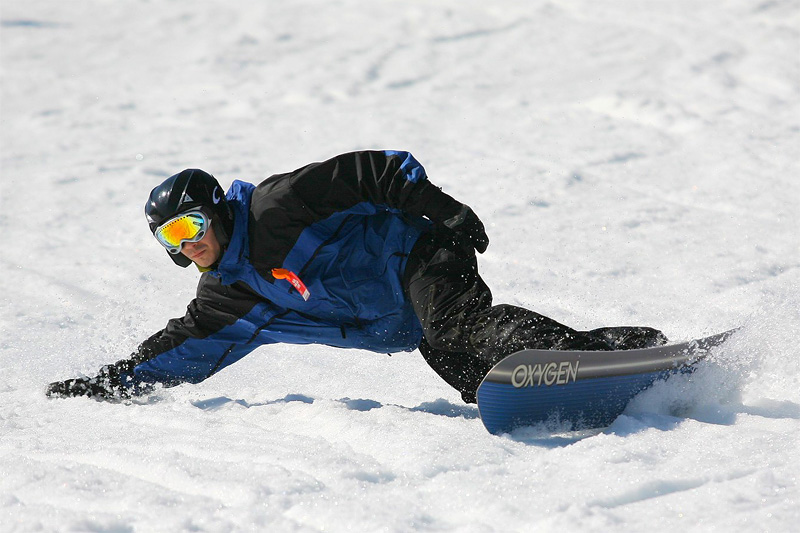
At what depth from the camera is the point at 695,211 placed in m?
6.30

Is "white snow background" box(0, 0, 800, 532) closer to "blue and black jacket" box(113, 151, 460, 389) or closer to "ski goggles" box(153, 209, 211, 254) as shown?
"blue and black jacket" box(113, 151, 460, 389)

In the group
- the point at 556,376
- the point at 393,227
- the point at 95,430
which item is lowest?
the point at 95,430

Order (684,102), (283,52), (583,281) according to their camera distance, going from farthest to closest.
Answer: (283,52) → (684,102) → (583,281)

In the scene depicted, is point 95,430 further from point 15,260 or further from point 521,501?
point 15,260

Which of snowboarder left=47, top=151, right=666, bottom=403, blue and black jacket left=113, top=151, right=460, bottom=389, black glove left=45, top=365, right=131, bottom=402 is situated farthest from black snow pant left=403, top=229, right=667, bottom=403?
black glove left=45, top=365, right=131, bottom=402

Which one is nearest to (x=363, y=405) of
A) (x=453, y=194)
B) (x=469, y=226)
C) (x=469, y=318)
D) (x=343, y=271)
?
(x=343, y=271)

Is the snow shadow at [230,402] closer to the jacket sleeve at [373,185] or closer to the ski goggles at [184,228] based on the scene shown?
the ski goggles at [184,228]

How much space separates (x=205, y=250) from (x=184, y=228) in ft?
0.40

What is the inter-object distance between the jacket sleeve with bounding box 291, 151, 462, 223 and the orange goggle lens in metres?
0.43

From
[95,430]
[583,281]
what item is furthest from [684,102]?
[95,430]

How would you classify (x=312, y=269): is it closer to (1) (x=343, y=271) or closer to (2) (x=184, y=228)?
(1) (x=343, y=271)

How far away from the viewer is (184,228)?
328 centimetres

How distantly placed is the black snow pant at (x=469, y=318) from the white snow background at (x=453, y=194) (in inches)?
11.8

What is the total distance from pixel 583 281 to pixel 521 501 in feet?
10.5
